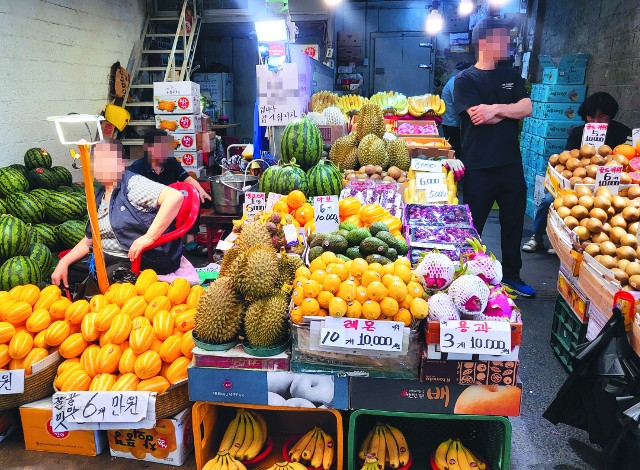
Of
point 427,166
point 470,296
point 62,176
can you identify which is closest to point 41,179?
point 62,176

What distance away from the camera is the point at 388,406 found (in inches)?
83.3

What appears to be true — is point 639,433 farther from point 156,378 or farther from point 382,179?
point 382,179

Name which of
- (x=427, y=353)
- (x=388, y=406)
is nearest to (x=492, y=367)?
(x=427, y=353)

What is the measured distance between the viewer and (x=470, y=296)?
2029 millimetres

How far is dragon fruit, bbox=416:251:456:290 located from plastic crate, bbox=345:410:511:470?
0.58 meters

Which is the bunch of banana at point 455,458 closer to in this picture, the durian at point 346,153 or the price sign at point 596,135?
the durian at point 346,153

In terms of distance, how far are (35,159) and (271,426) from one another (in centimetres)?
433

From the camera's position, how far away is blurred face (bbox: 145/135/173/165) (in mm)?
3928

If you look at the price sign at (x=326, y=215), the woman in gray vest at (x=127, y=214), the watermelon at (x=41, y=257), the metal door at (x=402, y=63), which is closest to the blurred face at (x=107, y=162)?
the woman in gray vest at (x=127, y=214)

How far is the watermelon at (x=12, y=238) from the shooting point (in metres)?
3.58

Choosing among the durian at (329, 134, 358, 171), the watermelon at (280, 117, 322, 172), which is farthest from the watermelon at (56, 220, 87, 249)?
the durian at (329, 134, 358, 171)

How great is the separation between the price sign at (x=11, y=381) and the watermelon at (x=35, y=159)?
363cm

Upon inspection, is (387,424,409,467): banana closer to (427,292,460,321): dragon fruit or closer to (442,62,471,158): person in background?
(427,292,460,321): dragon fruit

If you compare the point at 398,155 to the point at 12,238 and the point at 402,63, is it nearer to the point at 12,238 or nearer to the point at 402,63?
the point at 12,238
